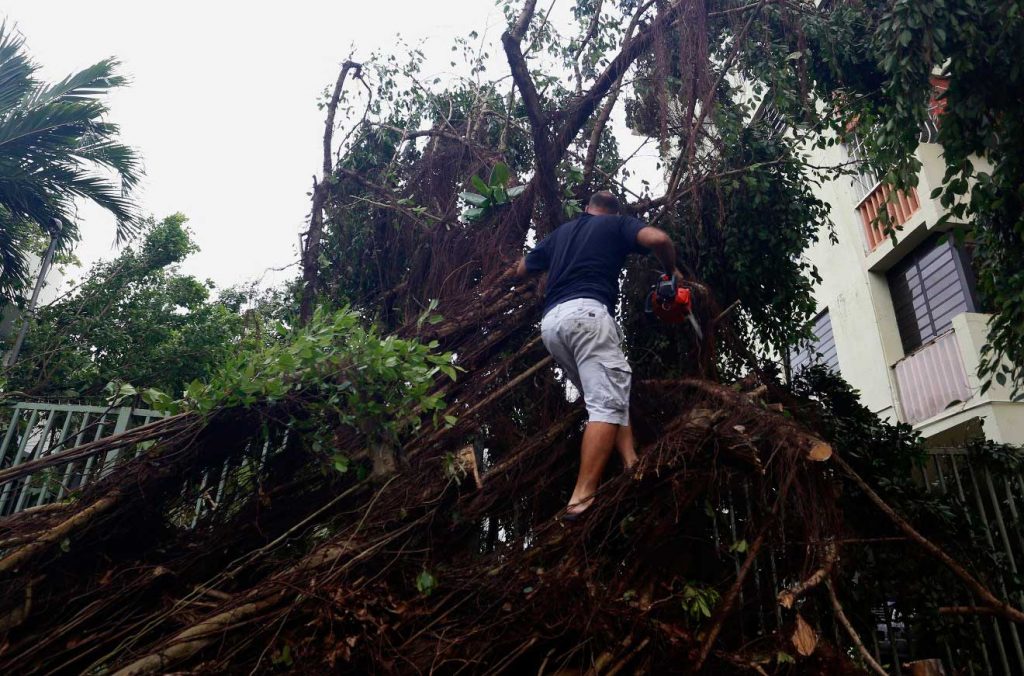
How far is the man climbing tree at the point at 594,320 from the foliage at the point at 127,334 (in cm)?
592

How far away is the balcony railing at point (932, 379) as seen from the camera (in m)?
9.76

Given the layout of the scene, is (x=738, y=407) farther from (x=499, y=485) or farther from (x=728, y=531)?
(x=499, y=485)

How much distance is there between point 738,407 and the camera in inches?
162

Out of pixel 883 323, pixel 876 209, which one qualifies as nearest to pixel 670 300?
pixel 883 323

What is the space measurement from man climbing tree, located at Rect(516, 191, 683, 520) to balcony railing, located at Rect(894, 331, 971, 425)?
22.9 ft

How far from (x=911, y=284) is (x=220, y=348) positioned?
10.0 meters

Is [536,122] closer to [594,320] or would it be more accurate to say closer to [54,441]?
[594,320]

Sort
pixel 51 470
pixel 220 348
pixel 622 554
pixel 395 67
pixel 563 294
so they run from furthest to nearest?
pixel 220 348, pixel 395 67, pixel 563 294, pixel 51 470, pixel 622 554

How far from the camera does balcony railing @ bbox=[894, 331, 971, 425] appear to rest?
9758mm

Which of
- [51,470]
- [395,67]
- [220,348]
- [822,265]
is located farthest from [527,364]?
[822,265]

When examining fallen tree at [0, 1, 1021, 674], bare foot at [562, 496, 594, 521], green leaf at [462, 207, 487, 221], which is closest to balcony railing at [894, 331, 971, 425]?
fallen tree at [0, 1, 1021, 674]

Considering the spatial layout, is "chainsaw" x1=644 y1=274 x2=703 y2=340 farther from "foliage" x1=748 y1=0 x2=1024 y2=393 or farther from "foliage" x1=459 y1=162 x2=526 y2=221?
"foliage" x1=459 y1=162 x2=526 y2=221

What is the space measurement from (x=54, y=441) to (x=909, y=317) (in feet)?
36.4

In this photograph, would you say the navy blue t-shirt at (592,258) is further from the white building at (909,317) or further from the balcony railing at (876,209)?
the balcony railing at (876,209)
